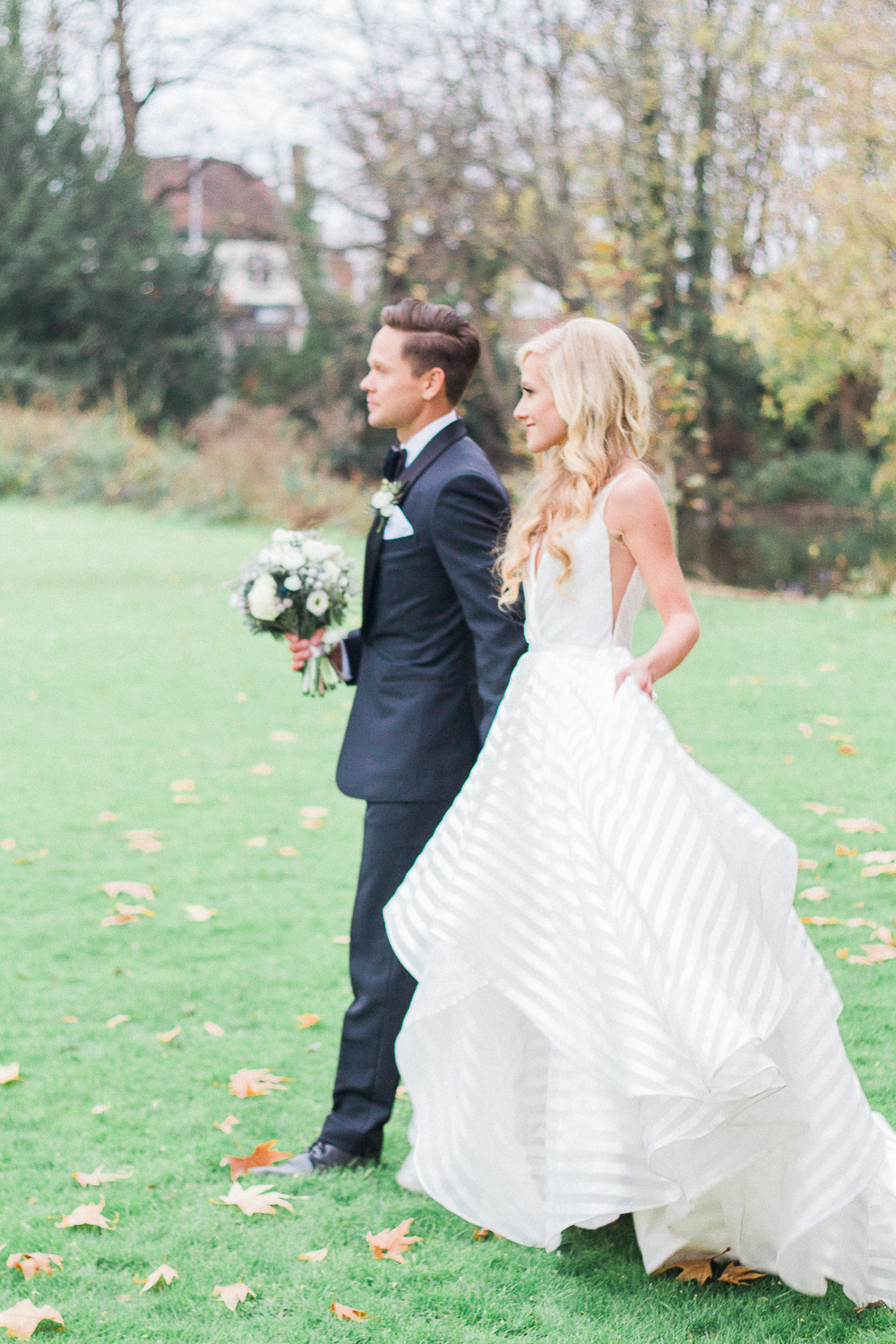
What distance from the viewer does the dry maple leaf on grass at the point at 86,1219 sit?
10.4ft

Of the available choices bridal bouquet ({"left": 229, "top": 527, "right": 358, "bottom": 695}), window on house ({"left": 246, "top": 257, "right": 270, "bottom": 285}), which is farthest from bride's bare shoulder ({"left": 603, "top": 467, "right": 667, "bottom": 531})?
window on house ({"left": 246, "top": 257, "right": 270, "bottom": 285})

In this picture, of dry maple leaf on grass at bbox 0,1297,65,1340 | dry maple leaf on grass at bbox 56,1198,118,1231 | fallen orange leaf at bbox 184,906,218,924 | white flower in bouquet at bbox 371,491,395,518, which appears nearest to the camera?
dry maple leaf on grass at bbox 0,1297,65,1340

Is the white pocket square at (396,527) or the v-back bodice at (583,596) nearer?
the v-back bodice at (583,596)

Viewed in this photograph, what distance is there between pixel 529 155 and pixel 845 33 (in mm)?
3527

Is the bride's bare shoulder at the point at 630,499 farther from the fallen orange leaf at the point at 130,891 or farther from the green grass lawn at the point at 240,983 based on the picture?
the fallen orange leaf at the point at 130,891

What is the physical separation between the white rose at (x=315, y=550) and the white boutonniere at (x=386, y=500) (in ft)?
0.74

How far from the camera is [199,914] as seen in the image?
219 inches

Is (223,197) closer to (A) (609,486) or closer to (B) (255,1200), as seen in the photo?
(A) (609,486)

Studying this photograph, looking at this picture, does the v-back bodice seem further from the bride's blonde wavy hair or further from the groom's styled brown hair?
the groom's styled brown hair

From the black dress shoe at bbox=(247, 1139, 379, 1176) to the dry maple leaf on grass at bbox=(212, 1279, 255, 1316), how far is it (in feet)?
1.77

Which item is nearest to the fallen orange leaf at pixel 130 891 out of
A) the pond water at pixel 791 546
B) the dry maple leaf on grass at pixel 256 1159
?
the dry maple leaf on grass at pixel 256 1159

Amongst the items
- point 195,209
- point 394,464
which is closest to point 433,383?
point 394,464

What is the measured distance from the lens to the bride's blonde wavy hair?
2.92 metres

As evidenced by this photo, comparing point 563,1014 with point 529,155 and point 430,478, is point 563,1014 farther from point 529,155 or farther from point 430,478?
point 529,155
